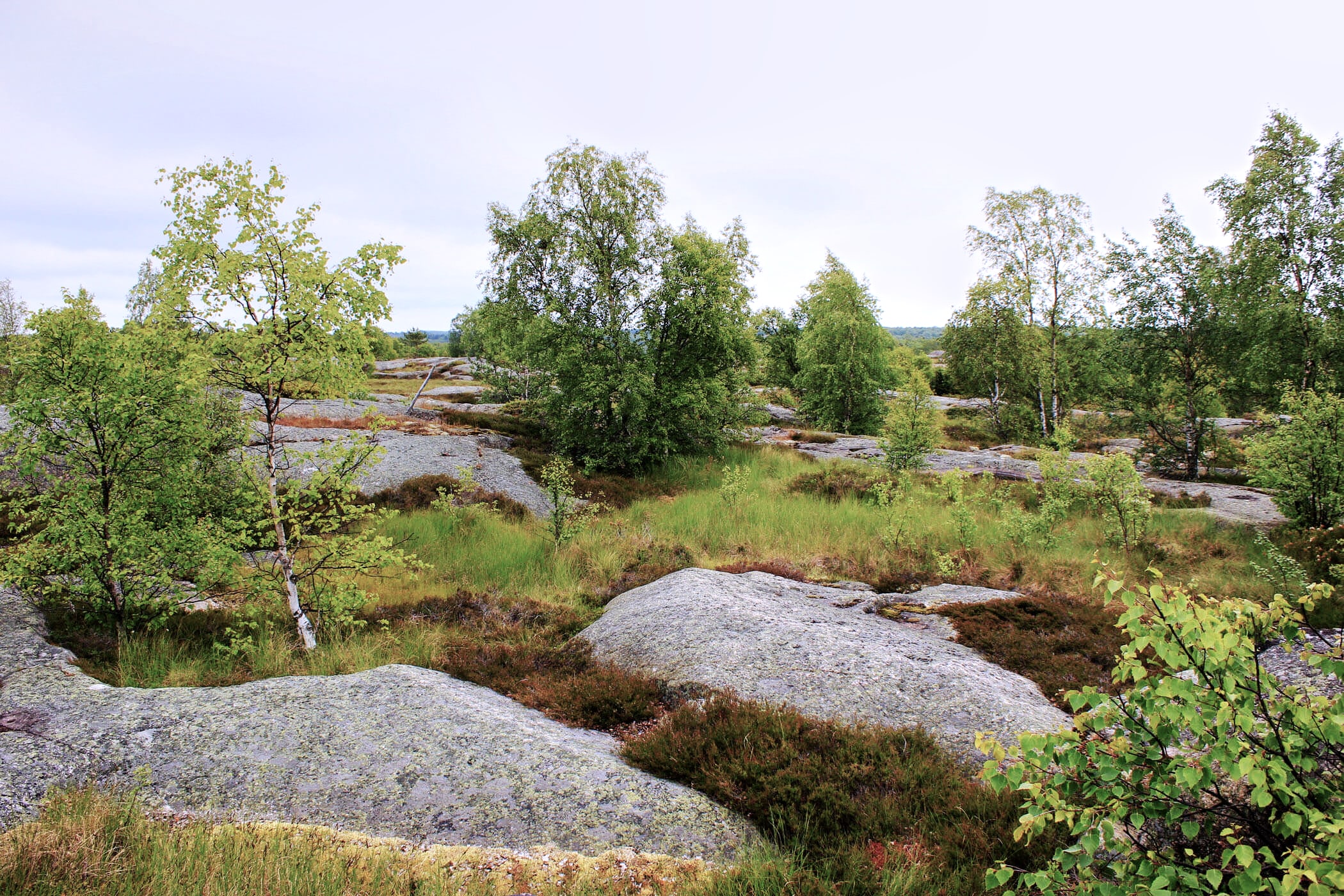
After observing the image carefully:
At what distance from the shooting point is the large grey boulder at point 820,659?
5.36m

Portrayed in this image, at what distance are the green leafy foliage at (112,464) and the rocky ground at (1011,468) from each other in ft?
44.9

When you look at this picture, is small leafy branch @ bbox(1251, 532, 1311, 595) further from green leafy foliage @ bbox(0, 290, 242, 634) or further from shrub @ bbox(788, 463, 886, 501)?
green leafy foliage @ bbox(0, 290, 242, 634)

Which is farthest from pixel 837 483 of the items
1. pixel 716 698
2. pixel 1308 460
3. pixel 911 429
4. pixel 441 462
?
pixel 716 698

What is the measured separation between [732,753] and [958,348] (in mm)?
36677

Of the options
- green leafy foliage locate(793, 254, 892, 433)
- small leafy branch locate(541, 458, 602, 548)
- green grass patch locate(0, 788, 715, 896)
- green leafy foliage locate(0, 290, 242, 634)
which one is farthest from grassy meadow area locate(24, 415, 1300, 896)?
green leafy foliage locate(793, 254, 892, 433)

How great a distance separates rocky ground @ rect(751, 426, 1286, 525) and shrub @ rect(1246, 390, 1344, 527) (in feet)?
2.64

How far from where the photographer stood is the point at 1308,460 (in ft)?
35.7

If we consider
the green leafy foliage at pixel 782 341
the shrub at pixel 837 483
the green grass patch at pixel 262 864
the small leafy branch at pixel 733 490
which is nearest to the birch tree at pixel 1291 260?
the shrub at pixel 837 483

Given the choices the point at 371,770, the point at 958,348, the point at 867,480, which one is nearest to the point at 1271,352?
the point at 867,480

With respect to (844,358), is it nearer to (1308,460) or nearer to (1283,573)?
(1308,460)

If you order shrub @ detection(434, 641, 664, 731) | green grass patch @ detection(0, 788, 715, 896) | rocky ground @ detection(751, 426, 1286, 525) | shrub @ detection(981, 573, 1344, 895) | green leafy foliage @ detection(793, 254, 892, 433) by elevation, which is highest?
green leafy foliage @ detection(793, 254, 892, 433)

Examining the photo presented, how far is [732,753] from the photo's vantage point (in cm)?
468

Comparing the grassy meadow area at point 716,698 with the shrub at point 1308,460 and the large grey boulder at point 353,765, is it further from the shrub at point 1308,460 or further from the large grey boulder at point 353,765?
the shrub at point 1308,460

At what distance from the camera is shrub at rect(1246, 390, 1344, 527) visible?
414 inches
